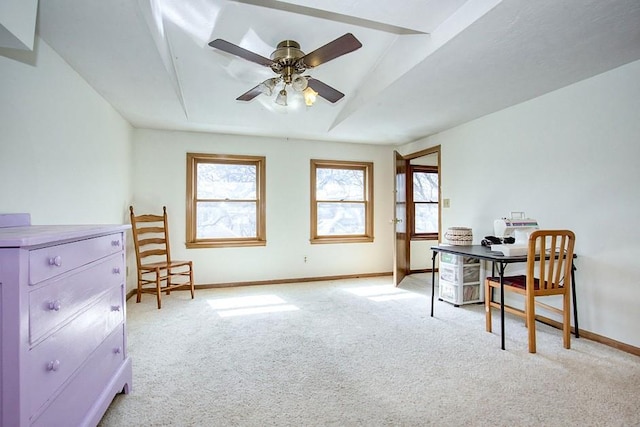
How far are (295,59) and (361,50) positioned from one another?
89 cm

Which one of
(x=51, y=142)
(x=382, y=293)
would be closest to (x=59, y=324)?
(x=51, y=142)

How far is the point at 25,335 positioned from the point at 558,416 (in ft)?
7.83

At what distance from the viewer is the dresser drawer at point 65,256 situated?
1.05 meters

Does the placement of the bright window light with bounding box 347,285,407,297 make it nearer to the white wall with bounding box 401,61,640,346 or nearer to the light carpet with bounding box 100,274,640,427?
the light carpet with bounding box 100,274,640,427

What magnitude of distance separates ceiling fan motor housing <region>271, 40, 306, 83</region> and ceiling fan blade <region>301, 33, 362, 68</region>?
107 mm

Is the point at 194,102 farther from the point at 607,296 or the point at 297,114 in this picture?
the point at 607,296

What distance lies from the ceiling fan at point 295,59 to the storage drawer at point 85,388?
184cm

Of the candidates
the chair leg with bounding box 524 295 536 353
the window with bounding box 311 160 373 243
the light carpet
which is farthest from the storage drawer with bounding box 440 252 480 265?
the window with bounding box 311 160 373 243

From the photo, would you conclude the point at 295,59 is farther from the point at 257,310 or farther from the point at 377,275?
the point at 377,275

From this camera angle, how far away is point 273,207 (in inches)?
188

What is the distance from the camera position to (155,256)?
170 inches

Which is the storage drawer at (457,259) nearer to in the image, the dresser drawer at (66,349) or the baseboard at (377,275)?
the baseboard at (377,275)

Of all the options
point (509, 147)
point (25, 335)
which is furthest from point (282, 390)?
point (509, 147)

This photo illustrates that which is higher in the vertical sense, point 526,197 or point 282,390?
point 526,197
